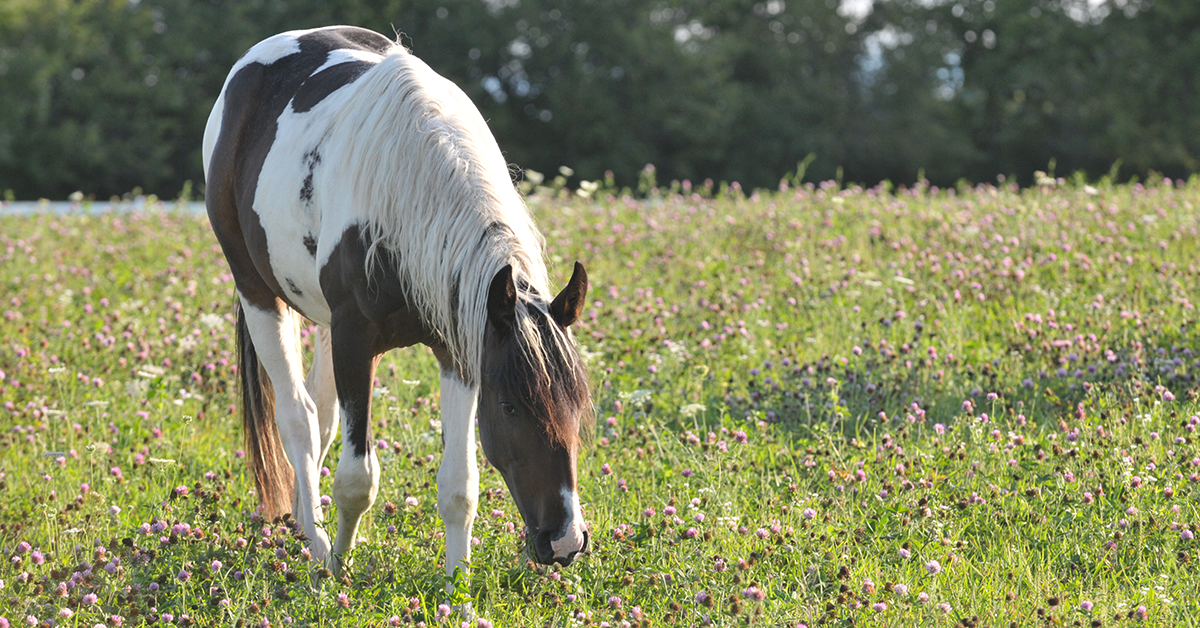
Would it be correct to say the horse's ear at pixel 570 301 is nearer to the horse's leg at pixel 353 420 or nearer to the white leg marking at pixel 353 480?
the horse's leg at pixel 353 420

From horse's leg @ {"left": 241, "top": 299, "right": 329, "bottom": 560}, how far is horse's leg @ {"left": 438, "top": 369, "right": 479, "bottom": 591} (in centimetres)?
63

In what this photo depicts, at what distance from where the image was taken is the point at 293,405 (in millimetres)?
4098

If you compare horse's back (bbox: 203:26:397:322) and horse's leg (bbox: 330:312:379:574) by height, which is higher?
horse's back (bbox: 203:26:397:322)

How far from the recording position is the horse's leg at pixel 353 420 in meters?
3.45

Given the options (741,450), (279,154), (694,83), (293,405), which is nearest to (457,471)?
(293,405)

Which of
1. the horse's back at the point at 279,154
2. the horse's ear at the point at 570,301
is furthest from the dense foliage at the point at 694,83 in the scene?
the horse's ear at the point at 570,301

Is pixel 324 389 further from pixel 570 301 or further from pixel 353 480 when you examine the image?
pixel 570 301

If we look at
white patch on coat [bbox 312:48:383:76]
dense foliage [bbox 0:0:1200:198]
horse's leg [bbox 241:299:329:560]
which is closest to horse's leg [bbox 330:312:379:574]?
horse's leg [bbox 241:299:329:560]

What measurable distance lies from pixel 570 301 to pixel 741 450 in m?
1.88

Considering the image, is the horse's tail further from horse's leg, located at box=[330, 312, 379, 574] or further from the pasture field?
horse's leg, located at box=[330, 312, 379, 574]

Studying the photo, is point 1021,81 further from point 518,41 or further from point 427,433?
point 427,433

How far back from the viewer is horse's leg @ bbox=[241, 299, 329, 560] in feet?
13.0

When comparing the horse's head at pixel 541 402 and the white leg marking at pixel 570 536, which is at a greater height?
the horse's head at pixel 541 402

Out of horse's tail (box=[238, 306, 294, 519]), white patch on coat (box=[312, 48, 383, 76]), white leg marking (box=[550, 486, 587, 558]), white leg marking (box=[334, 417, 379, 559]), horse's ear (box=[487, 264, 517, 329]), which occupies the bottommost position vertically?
horse's tail (box=[238, 306, 294, 519])
